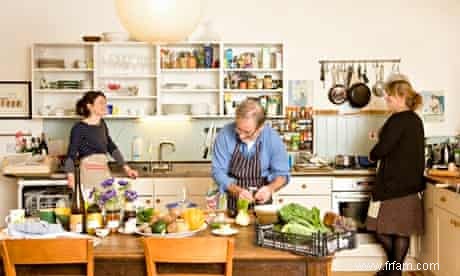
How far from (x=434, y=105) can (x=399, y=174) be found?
1.39m

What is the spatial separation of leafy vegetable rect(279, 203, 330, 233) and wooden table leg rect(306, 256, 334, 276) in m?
0.13

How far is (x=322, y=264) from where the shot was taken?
2.30m

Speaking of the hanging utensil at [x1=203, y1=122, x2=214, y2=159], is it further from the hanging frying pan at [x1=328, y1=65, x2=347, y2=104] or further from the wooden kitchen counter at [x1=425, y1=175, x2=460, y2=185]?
the wooden kitchen counter at [x1=425, y1=175, x2=460, y2=185]

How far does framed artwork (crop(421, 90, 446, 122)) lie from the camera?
552 cm

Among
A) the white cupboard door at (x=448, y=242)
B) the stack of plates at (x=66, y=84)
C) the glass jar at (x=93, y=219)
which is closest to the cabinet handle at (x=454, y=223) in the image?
the white cupboard door at (x=448, y=242)

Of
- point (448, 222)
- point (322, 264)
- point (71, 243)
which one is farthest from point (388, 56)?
point (71, 243)

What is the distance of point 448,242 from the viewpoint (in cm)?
417

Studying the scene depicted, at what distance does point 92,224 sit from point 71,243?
44 cm

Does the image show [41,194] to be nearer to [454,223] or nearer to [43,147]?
[43,147]

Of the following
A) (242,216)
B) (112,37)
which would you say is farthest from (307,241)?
(112,37)

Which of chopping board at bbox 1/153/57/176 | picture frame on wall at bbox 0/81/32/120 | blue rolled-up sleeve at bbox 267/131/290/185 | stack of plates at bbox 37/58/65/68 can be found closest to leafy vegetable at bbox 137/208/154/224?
blue rolled-up sleeve at bbox 267/131/290/185

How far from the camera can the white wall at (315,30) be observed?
552 centimetres

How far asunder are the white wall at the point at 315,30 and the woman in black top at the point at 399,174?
117 centimetres

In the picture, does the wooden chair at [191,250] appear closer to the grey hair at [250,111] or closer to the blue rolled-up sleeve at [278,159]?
the grey hair at [250,111]
